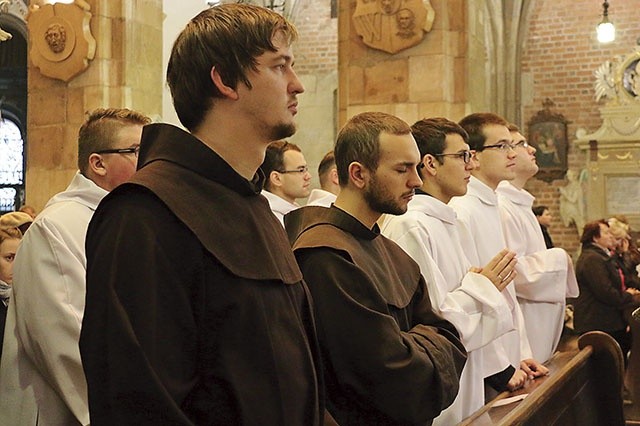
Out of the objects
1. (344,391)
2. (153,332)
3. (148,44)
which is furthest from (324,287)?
(148,44)

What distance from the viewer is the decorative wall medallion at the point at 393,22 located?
7754 mm

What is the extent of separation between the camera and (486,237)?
487 cm

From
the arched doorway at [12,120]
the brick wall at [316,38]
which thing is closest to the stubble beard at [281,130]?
the brick wall at [316,38]

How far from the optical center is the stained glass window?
63.8ft

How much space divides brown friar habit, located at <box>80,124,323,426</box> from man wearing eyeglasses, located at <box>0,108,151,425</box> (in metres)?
1.23

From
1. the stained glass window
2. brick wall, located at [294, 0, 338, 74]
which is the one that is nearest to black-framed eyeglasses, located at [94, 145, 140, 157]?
brick wall, located at [294, 0, 338, 74]

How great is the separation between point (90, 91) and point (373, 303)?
6.37m

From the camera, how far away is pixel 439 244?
3889mm

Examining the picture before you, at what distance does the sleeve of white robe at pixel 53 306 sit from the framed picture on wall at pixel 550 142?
13464mm

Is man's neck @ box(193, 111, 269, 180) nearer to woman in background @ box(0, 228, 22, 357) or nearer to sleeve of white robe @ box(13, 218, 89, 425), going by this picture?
sleeve of white robe @ box(13, 218, 89, 425)

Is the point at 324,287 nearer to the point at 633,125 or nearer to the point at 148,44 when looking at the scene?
the point at 148,44

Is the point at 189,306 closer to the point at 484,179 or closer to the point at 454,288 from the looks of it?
the point at 454,288

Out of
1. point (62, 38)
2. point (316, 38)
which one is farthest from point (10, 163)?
point (62, 38)

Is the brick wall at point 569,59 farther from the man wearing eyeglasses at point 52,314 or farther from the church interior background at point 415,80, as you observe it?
the man wearing eyeglasses at point 52,314
